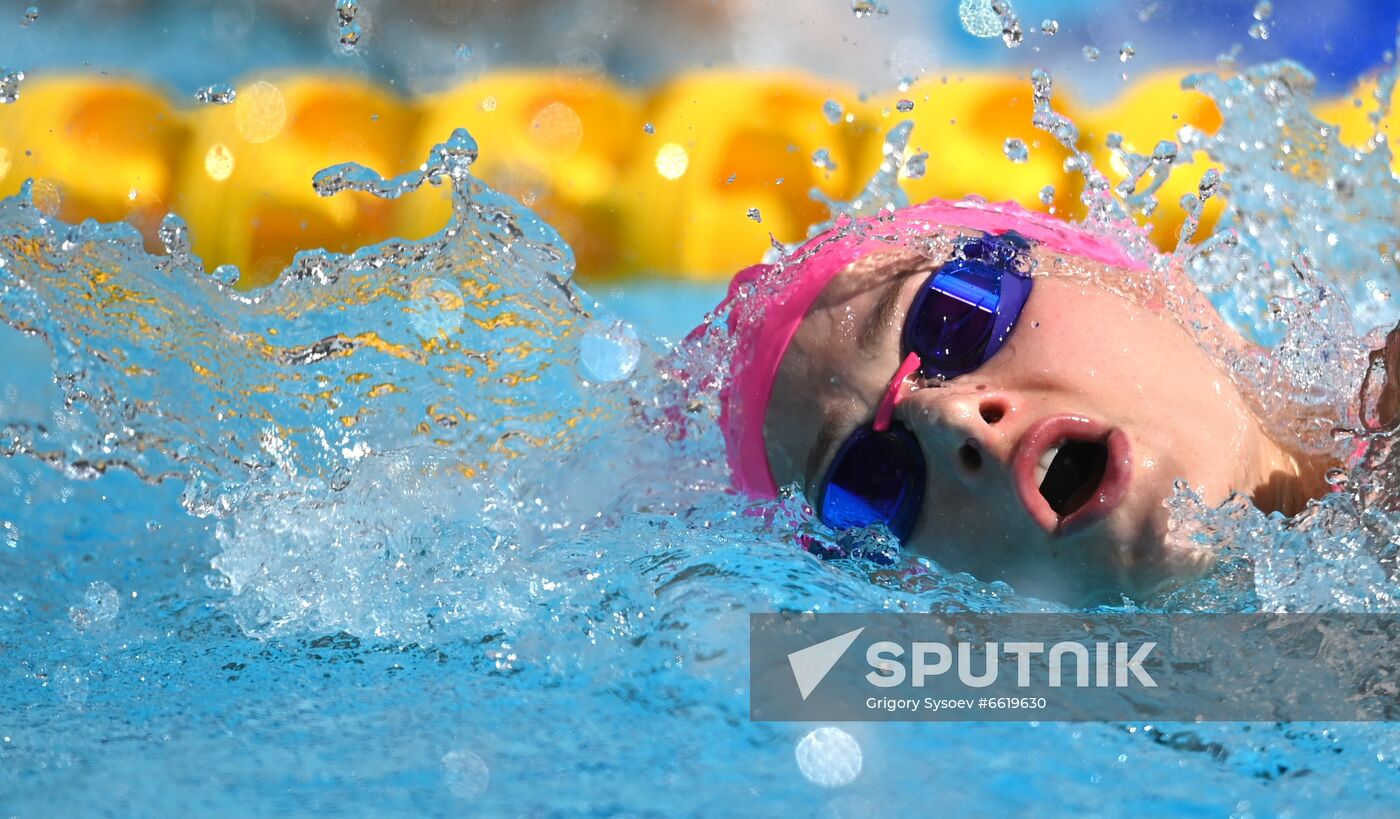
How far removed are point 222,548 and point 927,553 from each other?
2.79ft

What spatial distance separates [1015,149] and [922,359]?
5.58ft

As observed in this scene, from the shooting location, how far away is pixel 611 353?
5.76ft

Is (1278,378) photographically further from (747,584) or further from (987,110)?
(987,110)

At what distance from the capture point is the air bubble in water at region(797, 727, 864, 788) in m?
0.93

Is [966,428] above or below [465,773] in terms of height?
above

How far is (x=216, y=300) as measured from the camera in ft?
5.88

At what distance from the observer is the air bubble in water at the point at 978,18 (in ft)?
10.3

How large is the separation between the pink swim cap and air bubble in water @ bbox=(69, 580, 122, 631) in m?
0.69

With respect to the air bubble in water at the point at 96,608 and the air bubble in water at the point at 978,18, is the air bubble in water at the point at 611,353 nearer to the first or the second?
the air bubble in water at the point at 96,608

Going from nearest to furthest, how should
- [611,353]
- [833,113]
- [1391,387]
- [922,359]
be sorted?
[1391,387], [922,359], [611,353], [833,113]

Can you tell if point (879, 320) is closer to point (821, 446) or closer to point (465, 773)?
point (821, 446)

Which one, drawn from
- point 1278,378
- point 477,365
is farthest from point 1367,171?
point 477,365

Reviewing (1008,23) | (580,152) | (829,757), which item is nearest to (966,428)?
(829,757)

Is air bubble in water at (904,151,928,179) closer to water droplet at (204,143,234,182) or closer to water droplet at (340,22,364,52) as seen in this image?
water droplet at (340,22,364,52)
